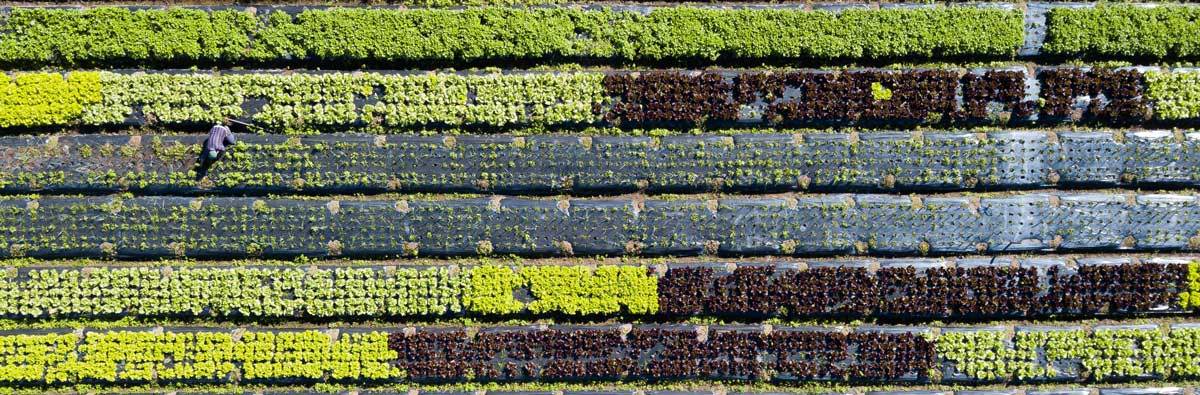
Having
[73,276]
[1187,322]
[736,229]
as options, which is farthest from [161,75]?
[1187,322]

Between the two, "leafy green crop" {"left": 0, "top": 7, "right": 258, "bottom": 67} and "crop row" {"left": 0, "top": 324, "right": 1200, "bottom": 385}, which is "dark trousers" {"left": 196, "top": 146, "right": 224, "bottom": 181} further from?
"crop row" {"left": 0, "top": 324, "right": 1200, "bottom": 385}

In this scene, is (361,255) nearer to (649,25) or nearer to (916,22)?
(649,25)

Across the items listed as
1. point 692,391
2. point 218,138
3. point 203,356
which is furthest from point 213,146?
point 692,391

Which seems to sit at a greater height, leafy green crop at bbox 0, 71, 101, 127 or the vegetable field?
leafy green crop at bbox 0, 71, 101, 127

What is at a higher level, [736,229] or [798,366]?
[736,229]

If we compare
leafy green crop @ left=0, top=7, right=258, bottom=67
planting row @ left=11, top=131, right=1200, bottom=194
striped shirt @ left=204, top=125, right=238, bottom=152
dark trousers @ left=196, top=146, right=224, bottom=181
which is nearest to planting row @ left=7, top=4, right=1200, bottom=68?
leafy green crop @ left=0, top=7, right=258, bottom=67

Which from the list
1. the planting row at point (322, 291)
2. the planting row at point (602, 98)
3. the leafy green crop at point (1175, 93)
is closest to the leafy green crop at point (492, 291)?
the planting row at point (322, 291)

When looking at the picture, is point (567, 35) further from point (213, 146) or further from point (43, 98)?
point (43, 98)

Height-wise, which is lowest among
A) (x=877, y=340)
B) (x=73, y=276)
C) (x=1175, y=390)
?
(x=1175, y=390)
